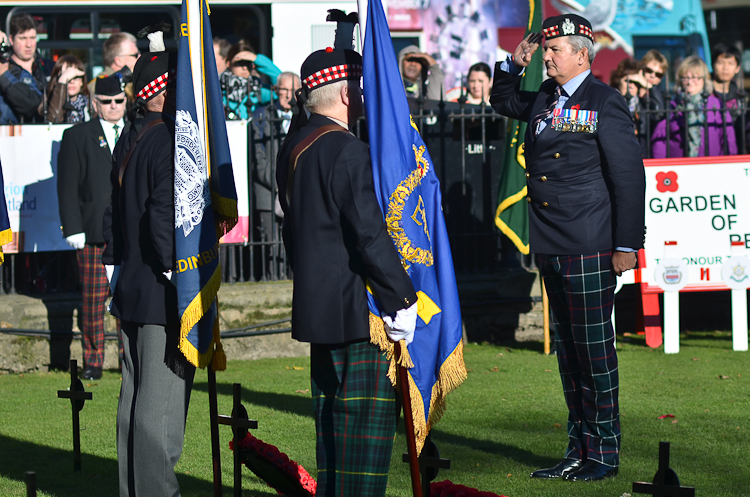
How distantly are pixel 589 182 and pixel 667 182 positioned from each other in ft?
13.2

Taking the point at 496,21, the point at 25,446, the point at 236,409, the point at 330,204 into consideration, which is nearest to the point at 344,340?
the point at 330,204

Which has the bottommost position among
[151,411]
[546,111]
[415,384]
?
[151,411]

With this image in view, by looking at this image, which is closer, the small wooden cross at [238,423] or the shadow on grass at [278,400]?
the small wooden cross at [238,423]

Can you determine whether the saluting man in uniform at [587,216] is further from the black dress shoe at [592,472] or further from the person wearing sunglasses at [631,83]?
the person wearing sunglasses at [631,83]

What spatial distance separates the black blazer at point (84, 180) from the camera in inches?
304

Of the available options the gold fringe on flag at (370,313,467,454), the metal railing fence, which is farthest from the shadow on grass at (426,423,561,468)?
the metal railing fence

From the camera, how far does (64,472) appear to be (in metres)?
5.26

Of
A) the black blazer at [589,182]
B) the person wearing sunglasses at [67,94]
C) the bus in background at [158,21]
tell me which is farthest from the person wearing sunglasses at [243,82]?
the black blazer at [589,182]

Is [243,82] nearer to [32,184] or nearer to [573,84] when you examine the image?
[32,184]

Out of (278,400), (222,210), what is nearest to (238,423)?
(222,210)

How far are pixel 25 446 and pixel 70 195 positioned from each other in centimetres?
253

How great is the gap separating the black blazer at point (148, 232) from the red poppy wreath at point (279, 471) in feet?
2.55

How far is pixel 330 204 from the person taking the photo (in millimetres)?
3662

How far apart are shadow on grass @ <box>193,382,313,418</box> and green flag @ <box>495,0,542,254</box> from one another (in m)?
2.54
